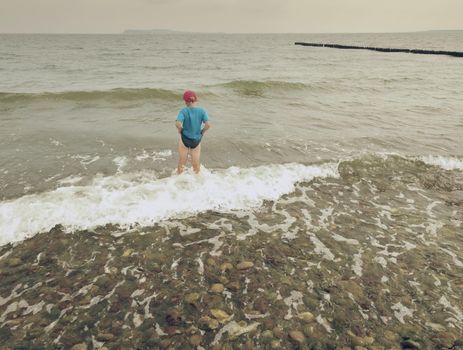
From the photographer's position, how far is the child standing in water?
8281 millimetres

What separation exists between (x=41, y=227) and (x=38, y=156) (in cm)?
577

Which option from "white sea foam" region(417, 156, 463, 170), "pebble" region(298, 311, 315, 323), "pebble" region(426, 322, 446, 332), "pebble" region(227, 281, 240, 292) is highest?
"white sea foam" region(417, 156, 463, 170)

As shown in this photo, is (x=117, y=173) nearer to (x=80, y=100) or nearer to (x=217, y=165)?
(x=217, y=165)

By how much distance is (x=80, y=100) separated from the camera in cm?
2159

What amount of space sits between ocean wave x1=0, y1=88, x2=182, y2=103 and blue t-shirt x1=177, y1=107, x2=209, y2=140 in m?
15.1

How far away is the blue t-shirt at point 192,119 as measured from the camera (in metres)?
8.43

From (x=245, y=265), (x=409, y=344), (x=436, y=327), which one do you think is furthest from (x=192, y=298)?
(x=436, y=327)

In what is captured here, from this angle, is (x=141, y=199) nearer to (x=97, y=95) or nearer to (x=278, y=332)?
(x=278, y=332)

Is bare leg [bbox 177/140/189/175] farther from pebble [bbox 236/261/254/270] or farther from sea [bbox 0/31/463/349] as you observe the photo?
pebble [bbox 236/261/254/270]

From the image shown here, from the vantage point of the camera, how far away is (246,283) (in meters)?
5.13

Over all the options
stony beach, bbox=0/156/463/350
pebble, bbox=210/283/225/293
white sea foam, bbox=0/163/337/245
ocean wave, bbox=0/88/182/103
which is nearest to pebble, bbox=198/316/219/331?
stony beach, bbox=0/156/463/350

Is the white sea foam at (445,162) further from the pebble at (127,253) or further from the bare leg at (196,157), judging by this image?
the pebble at (127,253)

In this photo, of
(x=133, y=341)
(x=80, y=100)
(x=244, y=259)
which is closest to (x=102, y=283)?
(x=133, y=341)

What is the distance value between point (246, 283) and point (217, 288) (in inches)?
19.4
